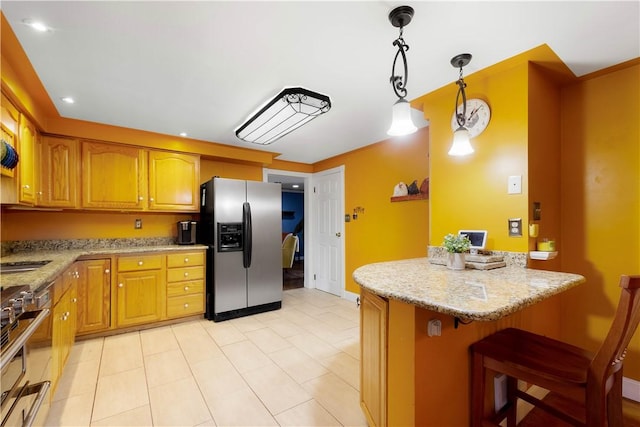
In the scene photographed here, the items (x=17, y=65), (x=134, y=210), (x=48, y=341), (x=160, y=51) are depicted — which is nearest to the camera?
(x=48, y=341)

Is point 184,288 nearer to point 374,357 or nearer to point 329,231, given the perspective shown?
point 329,231

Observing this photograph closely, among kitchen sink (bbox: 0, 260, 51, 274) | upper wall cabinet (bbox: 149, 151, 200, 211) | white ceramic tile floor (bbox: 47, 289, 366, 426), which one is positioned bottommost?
white ceramic tile floor (bbox: 47, 289, 366, 426)

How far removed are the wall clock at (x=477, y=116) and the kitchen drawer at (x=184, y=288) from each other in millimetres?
3193

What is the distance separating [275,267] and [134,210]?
180cm

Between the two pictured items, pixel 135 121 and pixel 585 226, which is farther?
pixel 135 121

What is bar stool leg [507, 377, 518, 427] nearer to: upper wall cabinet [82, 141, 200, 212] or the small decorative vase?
the small decorative vase

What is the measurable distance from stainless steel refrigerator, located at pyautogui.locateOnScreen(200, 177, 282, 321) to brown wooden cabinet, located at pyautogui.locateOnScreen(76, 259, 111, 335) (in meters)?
1.01

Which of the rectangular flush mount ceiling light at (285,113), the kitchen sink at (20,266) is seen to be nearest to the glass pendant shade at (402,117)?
the rectangular flush mount ceiling light at (285,113)

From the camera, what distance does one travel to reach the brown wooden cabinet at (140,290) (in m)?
2.94

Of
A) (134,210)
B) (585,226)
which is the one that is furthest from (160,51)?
(585,226)

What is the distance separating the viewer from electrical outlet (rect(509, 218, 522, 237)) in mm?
1789

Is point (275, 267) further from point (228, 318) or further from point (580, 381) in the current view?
point (580, 381)

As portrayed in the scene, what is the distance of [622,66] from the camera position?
6.15 feet

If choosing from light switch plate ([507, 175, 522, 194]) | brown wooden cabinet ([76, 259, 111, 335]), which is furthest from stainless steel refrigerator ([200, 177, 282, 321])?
light switch plate ([507, 175, 522, 194])
